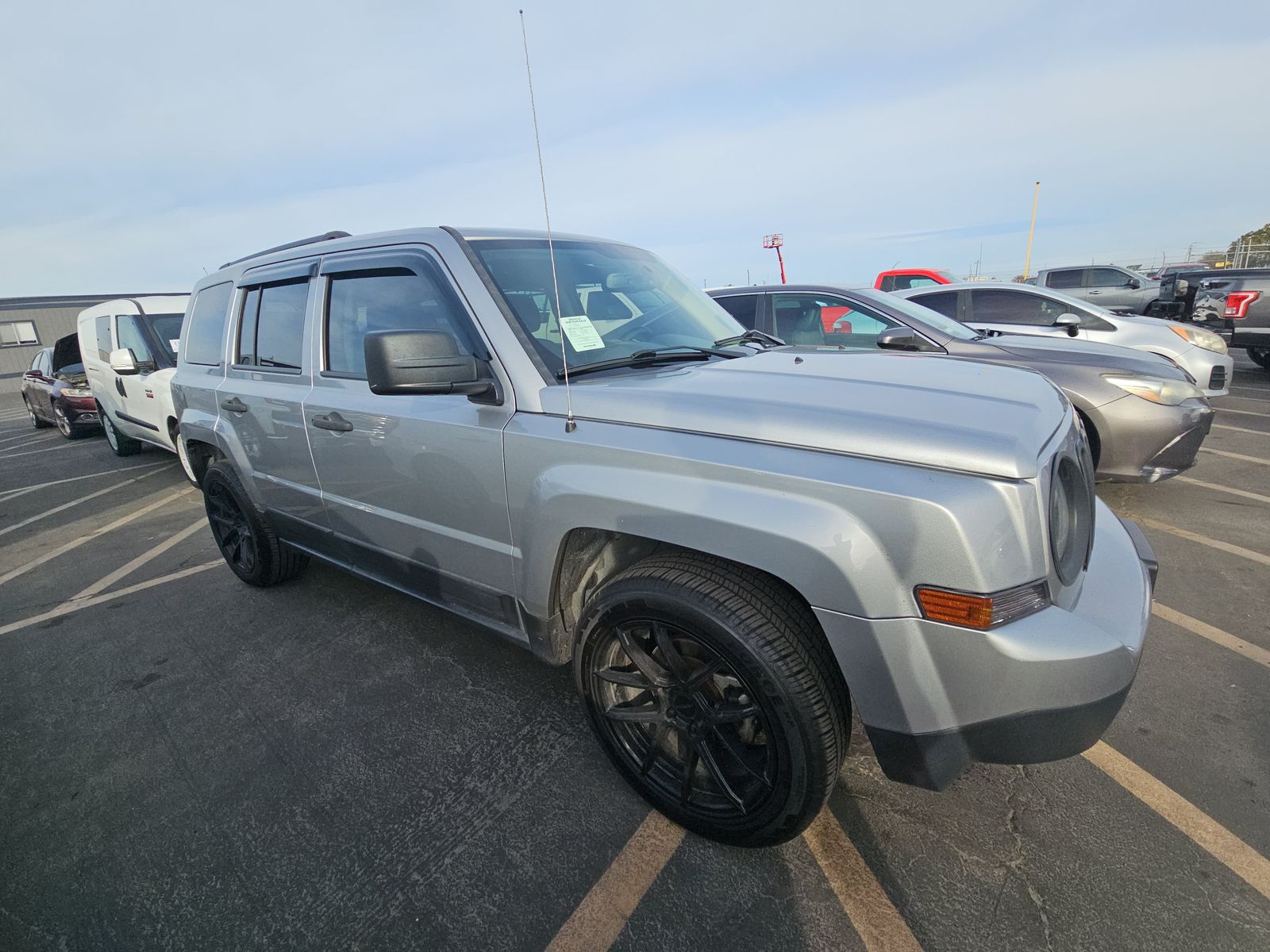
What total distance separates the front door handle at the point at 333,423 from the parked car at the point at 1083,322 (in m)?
6.59

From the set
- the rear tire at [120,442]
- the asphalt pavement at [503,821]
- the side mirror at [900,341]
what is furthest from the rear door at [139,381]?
the side mirror at [900,341]

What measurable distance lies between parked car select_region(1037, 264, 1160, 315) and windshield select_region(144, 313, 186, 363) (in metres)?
16.5

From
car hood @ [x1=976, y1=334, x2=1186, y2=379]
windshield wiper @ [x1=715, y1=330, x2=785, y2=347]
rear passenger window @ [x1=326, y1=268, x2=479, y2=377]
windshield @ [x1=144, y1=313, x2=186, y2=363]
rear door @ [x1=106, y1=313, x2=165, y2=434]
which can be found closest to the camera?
rear passenger window @ [x1=326, y1=268, x2=479, y2=377]

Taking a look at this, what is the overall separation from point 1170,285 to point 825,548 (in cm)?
1794

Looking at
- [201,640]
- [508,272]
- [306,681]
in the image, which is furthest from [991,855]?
[201,640]

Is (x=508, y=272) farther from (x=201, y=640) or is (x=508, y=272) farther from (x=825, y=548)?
(x=201, y=640)

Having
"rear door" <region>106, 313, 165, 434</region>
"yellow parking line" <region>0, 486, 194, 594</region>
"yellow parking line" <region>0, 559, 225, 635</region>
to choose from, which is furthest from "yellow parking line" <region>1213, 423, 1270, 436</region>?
"rear door" <region>106, 313, 165, 434</region>

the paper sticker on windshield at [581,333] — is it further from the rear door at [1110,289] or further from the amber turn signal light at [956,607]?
the rear door at [1110,289]

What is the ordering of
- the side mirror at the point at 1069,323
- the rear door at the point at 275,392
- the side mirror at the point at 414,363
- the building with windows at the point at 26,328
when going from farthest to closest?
1. the building with windows at the point at 26,328
2. the side mirror at the point at 1069,323
3. the rear door at the point at 275,392
4. the side mirror at the point at 414,363

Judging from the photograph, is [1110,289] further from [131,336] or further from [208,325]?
[131,336]

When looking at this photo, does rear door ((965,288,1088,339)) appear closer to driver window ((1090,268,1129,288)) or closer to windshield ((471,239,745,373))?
windshield ((471,239,745,373))

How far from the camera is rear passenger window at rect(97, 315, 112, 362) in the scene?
25.3 ft

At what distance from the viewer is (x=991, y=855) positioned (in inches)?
75.7

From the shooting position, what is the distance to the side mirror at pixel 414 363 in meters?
2.06
